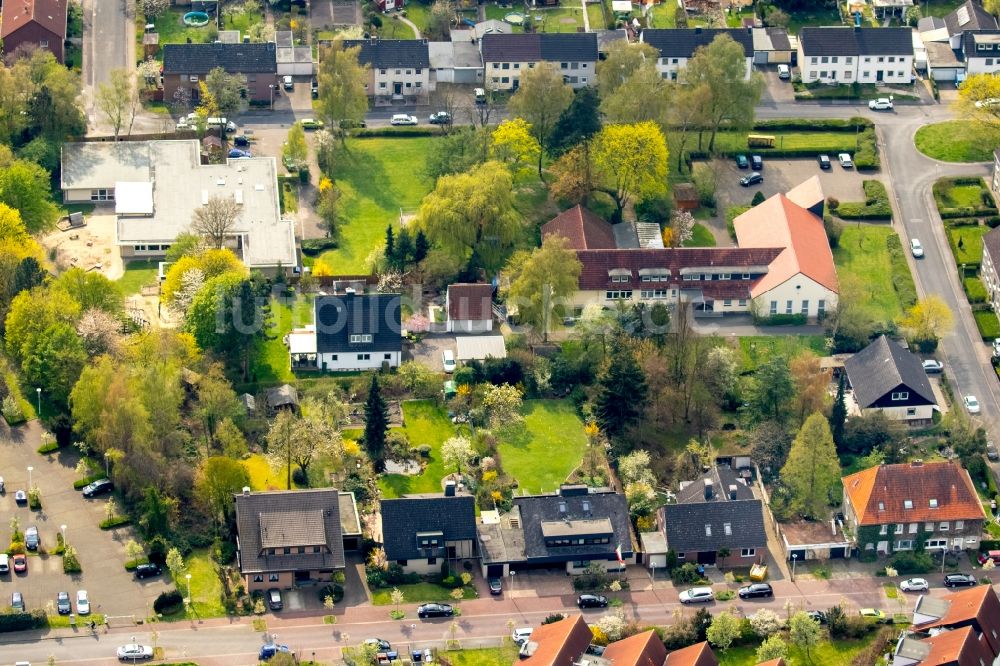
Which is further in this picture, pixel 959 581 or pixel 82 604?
pixel 959 581

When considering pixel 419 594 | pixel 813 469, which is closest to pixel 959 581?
pixel 813 469

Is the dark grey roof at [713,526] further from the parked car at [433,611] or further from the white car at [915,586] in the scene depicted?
the parked car at [433,611]

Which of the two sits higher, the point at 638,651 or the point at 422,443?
the point at 422,443

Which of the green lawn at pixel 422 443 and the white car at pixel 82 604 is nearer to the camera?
the white car at pixel 82 604

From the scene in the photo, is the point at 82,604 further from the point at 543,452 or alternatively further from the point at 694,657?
the point at 694,657

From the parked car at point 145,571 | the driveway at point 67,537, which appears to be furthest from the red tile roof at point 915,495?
the driveway at point 67,537

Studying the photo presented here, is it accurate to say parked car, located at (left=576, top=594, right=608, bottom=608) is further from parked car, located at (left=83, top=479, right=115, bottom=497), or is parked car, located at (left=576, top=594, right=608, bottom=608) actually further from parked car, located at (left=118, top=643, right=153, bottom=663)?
parked car, located at (left=83, top=479, right=115, bottom=497)

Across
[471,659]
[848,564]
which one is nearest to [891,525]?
[848,564]
